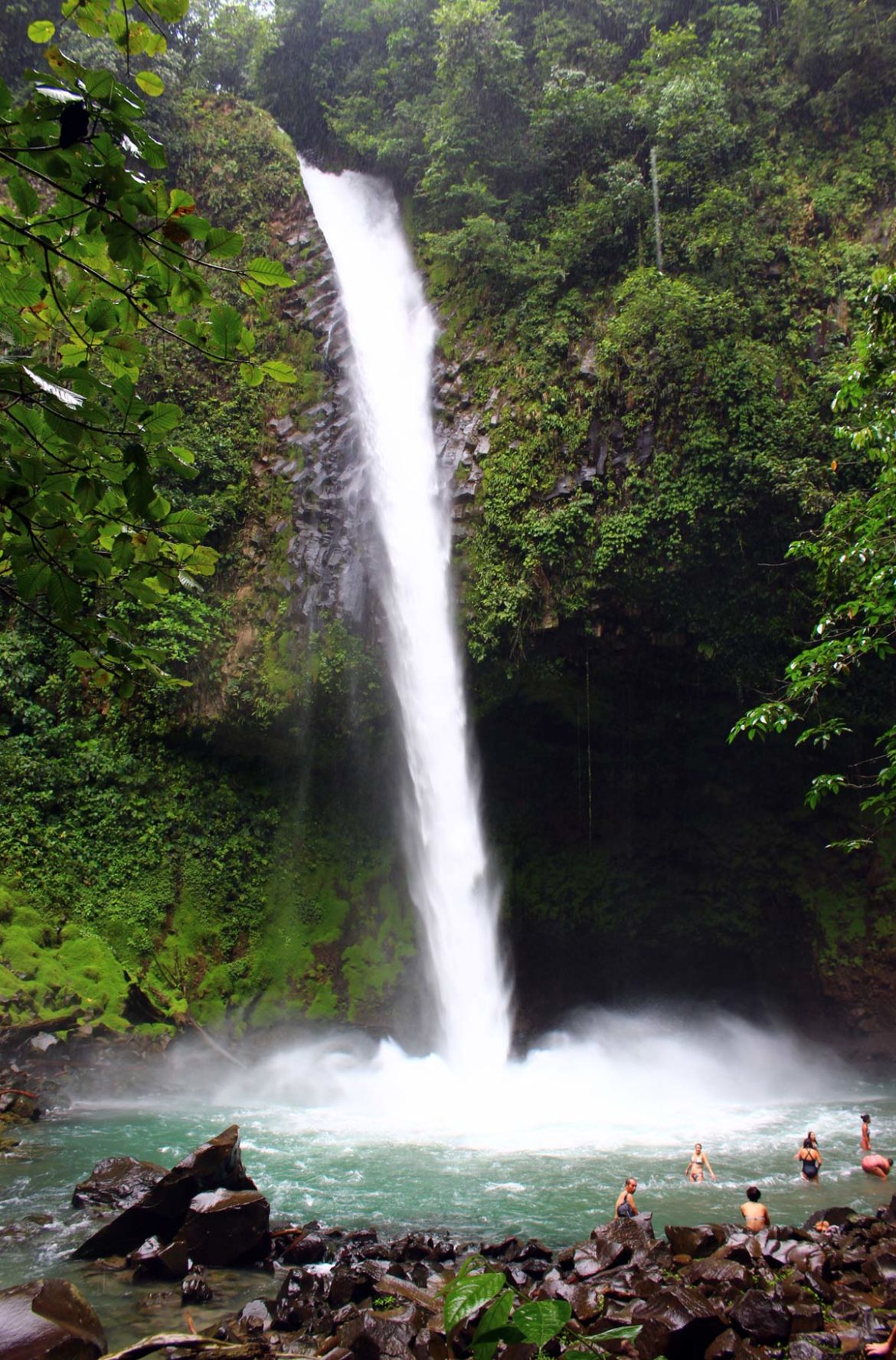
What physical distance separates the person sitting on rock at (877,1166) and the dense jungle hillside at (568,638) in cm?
623

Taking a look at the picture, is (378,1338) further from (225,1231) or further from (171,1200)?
(171,1200)

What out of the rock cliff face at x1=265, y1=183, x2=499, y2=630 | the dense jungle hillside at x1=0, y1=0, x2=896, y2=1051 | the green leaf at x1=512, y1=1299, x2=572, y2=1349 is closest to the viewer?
the green leaf at x1=512, y1=1299, x2=572, y2=1349

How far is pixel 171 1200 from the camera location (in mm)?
6320

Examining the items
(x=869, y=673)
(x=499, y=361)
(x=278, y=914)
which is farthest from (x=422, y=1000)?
(x=499, y=361)

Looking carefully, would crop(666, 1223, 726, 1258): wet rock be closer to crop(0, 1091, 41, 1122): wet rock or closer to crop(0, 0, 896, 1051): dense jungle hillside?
crop(0, 1091, 41, 1122): wet rock

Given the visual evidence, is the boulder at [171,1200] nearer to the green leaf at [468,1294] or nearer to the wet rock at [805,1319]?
the wet rock at [805,1319]

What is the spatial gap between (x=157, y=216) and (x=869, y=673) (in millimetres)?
13887

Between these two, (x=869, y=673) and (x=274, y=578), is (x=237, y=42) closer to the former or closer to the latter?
(x=274, y=578)

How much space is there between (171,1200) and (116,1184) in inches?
50.1

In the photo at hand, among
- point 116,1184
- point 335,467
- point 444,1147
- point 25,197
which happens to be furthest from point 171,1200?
point 335,467

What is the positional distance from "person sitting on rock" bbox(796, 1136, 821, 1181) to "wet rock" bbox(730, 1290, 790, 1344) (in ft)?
14.8

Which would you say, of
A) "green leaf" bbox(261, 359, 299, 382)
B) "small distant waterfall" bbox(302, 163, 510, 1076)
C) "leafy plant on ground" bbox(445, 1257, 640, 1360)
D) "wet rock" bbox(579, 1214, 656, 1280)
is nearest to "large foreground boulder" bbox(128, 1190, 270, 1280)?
"wet rock" bbox(579, 1214, 656, 1280)

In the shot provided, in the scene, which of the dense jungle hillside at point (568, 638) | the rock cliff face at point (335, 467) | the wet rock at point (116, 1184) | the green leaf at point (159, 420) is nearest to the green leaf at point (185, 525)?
the green leaf at point (159, 420)

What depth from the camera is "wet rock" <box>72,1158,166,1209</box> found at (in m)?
7.02
